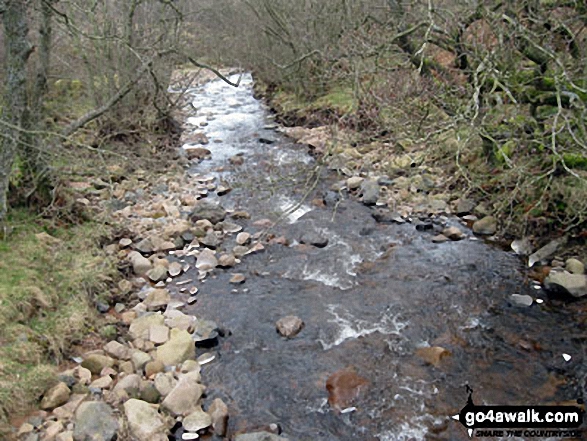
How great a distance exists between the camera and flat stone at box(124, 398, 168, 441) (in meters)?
4.18

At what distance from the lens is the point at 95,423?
4.16m

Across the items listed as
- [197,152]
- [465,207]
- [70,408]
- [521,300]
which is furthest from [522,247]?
[197,152]

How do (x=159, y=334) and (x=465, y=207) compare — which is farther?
(x=465, y=207)

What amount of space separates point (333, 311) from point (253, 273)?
159 centimetres

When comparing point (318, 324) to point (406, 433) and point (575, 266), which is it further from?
point (575, 266)

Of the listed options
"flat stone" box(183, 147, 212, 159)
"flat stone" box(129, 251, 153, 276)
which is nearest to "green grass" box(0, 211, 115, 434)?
"flat stone" box(129, 251, 153, 276)

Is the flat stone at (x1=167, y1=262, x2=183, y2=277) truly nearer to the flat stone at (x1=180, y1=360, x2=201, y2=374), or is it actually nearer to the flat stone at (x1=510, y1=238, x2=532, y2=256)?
the flat stone at (x1=180, y1=360, x2=201, y2=374)

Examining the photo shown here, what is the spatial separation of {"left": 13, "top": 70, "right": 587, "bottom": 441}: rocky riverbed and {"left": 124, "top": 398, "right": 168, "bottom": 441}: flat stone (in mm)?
15

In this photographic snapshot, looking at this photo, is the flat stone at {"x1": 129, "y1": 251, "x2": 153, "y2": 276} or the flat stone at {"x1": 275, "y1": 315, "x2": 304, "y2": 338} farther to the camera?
the flat stone at {"x1": 129, "y1": 251, "x2": 153, "y2": 276}

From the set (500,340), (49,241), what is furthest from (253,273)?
(500,340)

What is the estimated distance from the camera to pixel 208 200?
9.84 metres

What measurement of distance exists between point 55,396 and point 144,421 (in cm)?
86

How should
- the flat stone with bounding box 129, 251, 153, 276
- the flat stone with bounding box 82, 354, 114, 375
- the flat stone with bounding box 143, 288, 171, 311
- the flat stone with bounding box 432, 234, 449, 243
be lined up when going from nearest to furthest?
the flat stone with bounding box 82, 354, 114, 375, the flat stone with bounding box 143, 288, 171, 311, the flat stone with bounding box 129, 251, 153, 276, the flat stone with bounding box 432, 234, 449, 243

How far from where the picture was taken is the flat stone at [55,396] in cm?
432
